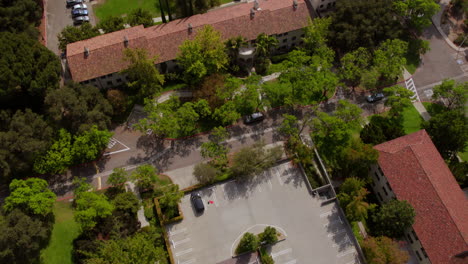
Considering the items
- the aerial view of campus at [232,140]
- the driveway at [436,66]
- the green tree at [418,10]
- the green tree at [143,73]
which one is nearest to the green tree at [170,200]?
the aerial view of campus at [232,140]

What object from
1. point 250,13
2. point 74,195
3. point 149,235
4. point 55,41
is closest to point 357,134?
point 250,13

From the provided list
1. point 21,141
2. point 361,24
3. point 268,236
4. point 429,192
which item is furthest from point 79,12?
point 429,192

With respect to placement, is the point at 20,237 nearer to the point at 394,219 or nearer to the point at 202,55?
the point at 202,55

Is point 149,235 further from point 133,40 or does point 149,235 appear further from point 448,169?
point 448,169

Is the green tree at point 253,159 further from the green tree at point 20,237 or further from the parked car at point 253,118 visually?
the green tree at point 20,237

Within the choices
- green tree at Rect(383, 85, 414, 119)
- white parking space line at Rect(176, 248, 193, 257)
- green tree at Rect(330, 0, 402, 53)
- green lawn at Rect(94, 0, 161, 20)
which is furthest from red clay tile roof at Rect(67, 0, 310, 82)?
white parking space line at Rect(176, 248, 193, 257)
